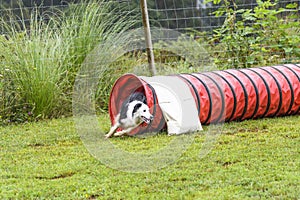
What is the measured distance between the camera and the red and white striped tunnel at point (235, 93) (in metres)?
5.47

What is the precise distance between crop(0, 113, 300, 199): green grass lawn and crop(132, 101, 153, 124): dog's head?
0.18 meters

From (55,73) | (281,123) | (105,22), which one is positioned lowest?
(281,123)

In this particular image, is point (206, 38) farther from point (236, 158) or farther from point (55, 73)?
point (236, 158)

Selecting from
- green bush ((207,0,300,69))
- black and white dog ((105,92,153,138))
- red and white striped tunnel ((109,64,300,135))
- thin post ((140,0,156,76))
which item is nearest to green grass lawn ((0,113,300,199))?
black and white dog ((105,92,153,138))

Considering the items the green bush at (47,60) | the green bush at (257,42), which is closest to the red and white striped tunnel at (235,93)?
the green bush at (47,60)

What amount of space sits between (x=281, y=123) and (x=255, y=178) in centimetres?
197

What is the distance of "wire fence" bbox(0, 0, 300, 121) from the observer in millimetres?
6398

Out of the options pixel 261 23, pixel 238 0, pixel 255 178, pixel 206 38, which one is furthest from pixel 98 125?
pixel 238 0

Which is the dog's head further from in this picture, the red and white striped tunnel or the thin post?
the thin post

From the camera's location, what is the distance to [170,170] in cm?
388

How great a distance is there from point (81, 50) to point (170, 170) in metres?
3.37

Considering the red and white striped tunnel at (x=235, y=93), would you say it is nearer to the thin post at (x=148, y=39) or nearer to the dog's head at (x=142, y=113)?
the dog's head at (x=142, y=113)

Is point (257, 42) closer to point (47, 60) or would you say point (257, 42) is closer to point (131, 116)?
point (47, 60)

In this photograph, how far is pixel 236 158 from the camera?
4082 millimetres
